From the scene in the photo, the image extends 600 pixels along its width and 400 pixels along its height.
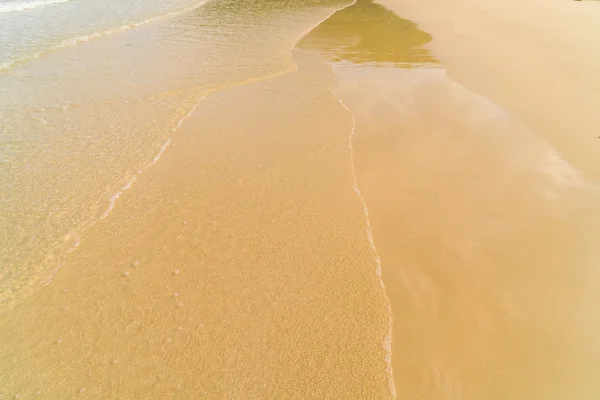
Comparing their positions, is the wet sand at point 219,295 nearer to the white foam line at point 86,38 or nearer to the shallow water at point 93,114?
the shallow water at point 93,114

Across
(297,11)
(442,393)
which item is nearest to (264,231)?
(442,393)

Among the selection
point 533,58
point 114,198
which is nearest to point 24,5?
point 114,198

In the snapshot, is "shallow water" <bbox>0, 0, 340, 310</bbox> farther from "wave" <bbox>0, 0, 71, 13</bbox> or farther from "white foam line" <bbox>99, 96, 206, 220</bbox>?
"wave" <bbox>0, 0, 71, 13</bbox>

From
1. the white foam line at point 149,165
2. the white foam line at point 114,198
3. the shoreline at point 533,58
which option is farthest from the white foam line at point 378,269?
the shoreline at point 533,58

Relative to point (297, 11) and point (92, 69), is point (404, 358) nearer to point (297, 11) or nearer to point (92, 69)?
point (92, 69)

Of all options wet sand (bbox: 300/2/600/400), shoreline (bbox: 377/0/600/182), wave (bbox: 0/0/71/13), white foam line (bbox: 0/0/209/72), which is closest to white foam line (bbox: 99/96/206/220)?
wet sand (bbox: 300/2/600/400)
